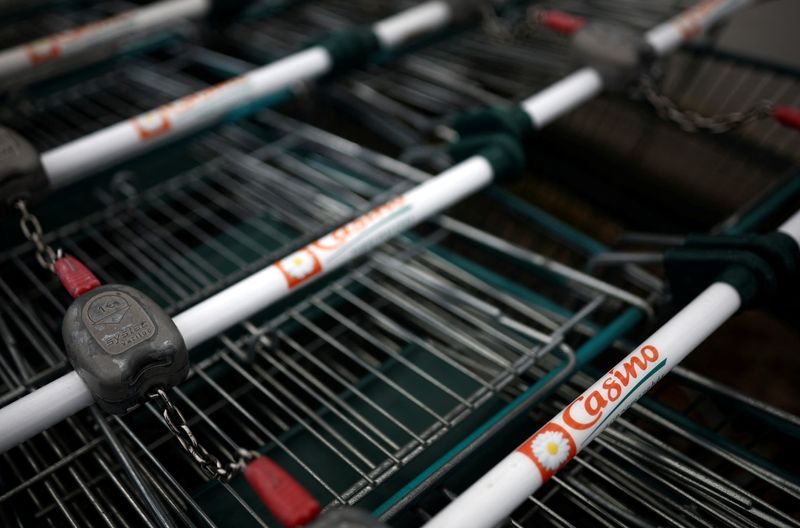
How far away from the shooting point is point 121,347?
75 centimetres

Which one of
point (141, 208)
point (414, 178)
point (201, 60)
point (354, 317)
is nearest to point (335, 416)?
point (354, 317)

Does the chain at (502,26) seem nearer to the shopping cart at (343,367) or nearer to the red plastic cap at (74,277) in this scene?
the shopping cart at (343,367)

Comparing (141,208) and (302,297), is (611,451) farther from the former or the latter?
(141,208)

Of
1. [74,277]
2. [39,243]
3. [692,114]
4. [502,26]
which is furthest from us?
[502,26]

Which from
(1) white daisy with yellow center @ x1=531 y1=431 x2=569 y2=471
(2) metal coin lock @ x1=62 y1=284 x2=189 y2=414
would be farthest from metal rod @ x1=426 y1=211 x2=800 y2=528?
(2) metal coin lock @ x1=62 y1=284 x2=189 y2=414

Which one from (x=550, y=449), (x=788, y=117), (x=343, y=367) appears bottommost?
(x=343, y=367)

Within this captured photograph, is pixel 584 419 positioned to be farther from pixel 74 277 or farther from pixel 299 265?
pixel 74 277

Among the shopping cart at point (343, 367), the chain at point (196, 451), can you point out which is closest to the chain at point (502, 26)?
the shopping cart at point (343, 367)

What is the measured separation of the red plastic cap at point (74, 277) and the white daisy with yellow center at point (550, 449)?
24.9 inches

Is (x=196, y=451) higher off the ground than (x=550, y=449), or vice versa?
(x=550, y=449)

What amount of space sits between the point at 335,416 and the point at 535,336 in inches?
15.6

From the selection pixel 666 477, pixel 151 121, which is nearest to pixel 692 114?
pixel 666 477

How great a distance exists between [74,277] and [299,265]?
12.5 inches

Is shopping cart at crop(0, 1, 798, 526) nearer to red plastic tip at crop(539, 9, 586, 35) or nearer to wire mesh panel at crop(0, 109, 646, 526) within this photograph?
wire mesh panel at crop(0, 109, 646, 526)
